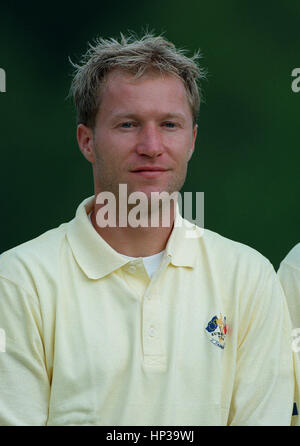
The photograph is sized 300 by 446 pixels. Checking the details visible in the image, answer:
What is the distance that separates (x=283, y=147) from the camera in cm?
313

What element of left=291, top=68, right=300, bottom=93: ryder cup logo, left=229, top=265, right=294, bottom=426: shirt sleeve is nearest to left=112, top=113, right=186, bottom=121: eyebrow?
left=229, top=265, right=294, bottom=426: shirt sleeve

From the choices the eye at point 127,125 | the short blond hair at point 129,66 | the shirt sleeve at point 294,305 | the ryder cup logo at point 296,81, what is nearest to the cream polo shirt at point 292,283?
the shirt sleeve at point 294,305

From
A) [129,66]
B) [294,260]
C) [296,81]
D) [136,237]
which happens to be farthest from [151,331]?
[296,81]

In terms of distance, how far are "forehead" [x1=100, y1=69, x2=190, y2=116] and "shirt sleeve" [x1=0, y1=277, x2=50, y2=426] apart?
537 millimetres

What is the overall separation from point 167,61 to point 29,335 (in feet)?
2.58

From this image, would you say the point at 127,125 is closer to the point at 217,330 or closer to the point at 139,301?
the point at 139,301

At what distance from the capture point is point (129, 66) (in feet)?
6.93

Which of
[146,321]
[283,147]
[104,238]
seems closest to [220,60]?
[283,147]

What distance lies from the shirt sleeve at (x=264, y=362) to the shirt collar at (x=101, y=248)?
0.20 metres

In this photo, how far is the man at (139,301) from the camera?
1941 mm

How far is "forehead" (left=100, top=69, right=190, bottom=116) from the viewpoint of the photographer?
6.80ft

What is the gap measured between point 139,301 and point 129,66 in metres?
0.60

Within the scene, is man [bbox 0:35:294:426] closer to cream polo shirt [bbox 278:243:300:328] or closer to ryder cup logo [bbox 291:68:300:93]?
cream polo shirt [bbox 278:243:300:328]

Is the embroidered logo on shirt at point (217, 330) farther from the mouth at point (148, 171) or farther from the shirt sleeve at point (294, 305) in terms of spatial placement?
the mouth at point (148, 171)
